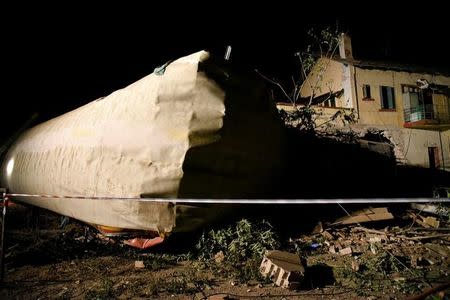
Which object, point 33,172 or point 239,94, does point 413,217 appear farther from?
point 33,172

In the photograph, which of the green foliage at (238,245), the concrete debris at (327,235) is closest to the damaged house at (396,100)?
the concrete debris at (327,235)

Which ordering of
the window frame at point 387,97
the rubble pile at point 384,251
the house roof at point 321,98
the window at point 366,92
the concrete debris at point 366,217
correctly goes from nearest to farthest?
the rubble pile at point 384,251, the concrete debris at point 366,217, the window at point 366,92, the house roof at point 321,98, the window frame at point 387,97

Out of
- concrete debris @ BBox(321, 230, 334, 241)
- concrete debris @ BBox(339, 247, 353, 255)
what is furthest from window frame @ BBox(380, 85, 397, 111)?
concrete debris @ BBox(339, 247, 353, 255)

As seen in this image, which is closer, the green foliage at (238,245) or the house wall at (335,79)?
the green foliage at (238,245)

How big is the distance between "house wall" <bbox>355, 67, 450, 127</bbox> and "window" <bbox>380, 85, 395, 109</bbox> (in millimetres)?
257

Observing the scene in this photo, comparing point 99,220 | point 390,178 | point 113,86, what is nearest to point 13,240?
point 99,220

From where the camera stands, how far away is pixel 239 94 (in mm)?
4211

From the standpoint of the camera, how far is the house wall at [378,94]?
18312mm

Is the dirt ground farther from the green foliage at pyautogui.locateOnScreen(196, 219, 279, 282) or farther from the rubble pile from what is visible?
the green foliage at pyautogui.locateOnScreen(196, 219, 279, 282)

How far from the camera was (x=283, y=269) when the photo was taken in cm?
338

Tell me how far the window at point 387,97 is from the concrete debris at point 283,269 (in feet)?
60.0

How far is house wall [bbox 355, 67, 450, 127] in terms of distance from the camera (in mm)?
18312

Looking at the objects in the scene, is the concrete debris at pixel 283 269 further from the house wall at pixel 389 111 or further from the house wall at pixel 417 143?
the house wall at pixel 417 143

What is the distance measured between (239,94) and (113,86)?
7989 millimetres
